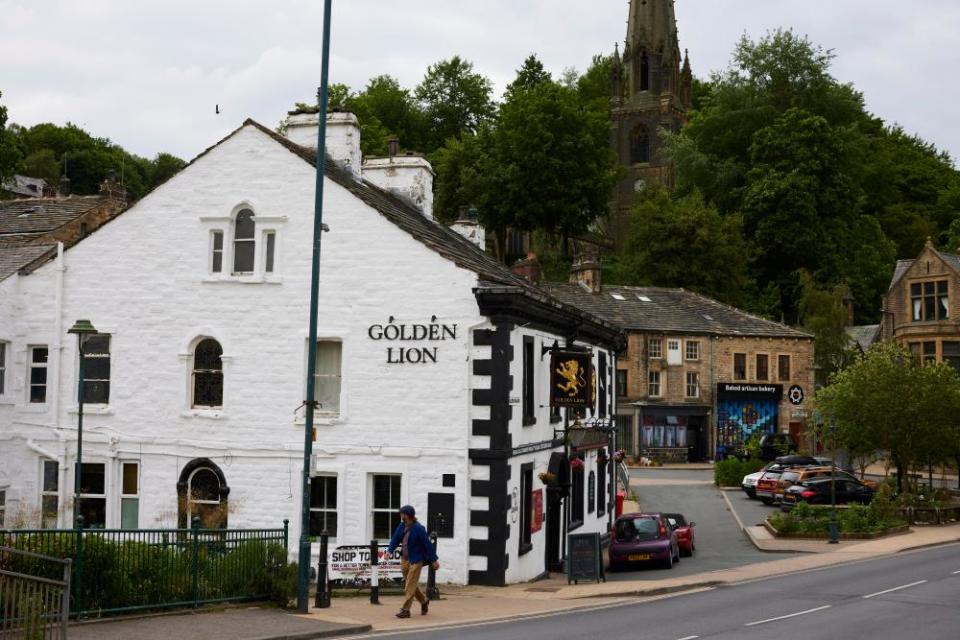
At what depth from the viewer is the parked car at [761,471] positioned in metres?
49.4

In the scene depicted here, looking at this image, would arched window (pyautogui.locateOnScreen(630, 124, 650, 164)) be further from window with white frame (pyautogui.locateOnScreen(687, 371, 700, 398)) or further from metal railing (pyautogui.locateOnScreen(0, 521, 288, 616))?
metal railing (pyautogui.locateOnScreen(0, 521, 288, 616))

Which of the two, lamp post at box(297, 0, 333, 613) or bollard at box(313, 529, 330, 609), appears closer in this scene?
lamp post at box(297, 0, 333, 613)

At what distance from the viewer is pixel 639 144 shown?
4444 inches

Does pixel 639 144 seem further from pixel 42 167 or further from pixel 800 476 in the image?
Result: pixel 800 476

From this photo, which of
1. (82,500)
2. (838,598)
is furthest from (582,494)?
(82,500)

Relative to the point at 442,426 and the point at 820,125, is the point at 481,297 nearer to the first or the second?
the point at 442,426

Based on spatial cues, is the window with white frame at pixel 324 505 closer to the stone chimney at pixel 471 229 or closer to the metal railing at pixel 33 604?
the metal railing at pixel 33 604

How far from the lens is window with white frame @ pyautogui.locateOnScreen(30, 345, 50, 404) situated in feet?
89.3

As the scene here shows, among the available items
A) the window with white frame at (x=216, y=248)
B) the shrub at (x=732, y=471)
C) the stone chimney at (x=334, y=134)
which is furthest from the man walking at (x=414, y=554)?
the shrub at (x=732, y=471)

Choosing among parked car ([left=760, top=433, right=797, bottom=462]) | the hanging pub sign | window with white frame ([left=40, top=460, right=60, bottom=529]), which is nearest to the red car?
the hanging pub sign

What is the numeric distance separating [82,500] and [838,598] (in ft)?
55.1

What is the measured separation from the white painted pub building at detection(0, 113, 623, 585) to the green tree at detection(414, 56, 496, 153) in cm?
7950

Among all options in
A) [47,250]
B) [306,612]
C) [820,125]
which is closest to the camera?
[306,612]

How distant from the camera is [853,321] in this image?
286 feet
